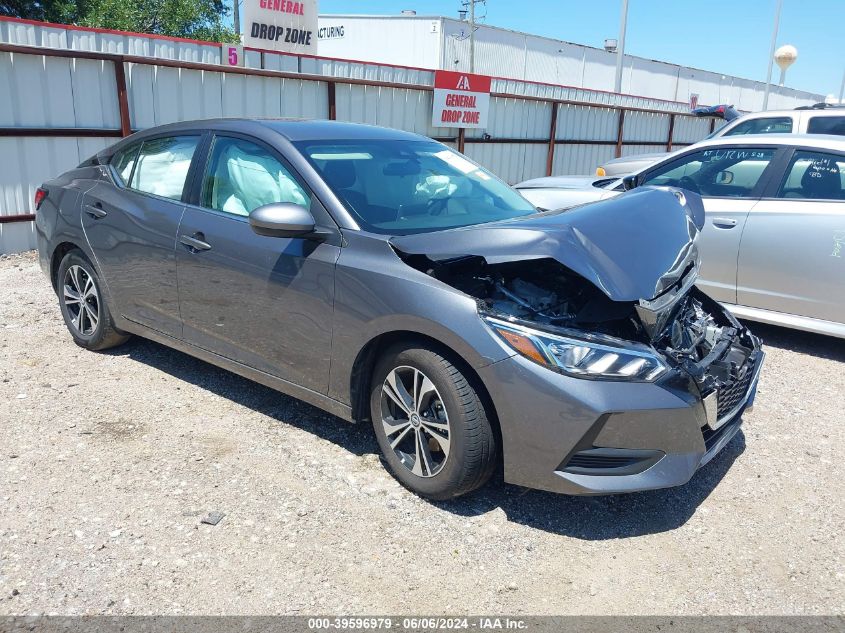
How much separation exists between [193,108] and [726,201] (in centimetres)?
670

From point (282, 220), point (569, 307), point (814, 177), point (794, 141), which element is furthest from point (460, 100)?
point (569, 307)

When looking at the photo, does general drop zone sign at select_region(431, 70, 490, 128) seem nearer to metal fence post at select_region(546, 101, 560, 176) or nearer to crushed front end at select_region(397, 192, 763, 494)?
metal fence post at select_region(546, 101, 560, 176)

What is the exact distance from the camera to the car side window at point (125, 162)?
4738mm

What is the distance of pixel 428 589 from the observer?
2736 millimetres

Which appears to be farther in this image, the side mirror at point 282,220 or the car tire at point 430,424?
the side mirror at point 282,220

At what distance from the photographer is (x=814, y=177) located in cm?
550

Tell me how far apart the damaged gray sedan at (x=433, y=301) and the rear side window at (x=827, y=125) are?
221 inches

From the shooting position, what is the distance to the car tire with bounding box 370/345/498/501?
3.03 metres

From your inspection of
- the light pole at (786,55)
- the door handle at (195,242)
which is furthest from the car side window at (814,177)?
the light pole at (786,55)

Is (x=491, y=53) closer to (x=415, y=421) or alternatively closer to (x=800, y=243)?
(x=800, y=243)

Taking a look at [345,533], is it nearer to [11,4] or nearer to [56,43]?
[56,43]

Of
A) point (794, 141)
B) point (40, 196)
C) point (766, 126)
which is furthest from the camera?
point (766, 126)

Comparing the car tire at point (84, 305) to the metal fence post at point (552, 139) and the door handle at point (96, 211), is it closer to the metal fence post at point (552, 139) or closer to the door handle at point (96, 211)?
the door handle at point (96, 211)

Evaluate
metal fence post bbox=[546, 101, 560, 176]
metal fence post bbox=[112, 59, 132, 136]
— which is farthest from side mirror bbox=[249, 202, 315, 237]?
metal fence post bbox=[546, 101, 560, 176]
